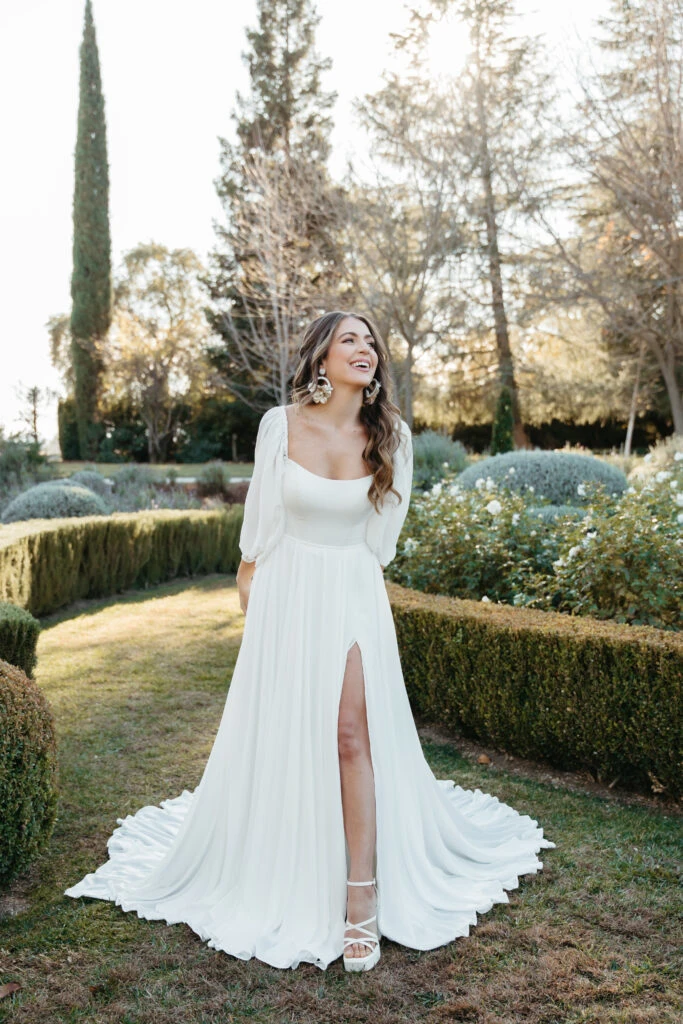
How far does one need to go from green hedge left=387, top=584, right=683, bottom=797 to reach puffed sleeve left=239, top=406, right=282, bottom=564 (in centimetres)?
170

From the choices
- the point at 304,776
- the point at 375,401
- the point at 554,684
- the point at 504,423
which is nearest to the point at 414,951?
the point at 304,776

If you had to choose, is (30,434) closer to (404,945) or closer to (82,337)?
(82,337)

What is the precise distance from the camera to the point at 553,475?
9.26 meters

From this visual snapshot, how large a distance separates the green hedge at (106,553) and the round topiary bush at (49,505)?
1.03 meters

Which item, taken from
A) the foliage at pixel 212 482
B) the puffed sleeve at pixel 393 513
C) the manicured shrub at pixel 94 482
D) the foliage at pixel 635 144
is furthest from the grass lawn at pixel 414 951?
the foliage at pixel 212 482

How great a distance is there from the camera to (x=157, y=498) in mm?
13797

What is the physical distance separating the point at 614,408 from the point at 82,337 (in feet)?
55.2

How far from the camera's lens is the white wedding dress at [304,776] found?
2.66 meters

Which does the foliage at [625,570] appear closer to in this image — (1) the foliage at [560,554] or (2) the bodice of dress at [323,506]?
(1) the foliage at [560,554]

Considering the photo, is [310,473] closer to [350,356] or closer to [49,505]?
[350,356]

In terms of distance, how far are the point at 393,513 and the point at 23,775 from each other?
157 cm

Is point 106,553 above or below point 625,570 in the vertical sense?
below

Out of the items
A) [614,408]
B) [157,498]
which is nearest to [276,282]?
[157,498]

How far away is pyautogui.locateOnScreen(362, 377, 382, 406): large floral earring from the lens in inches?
116
